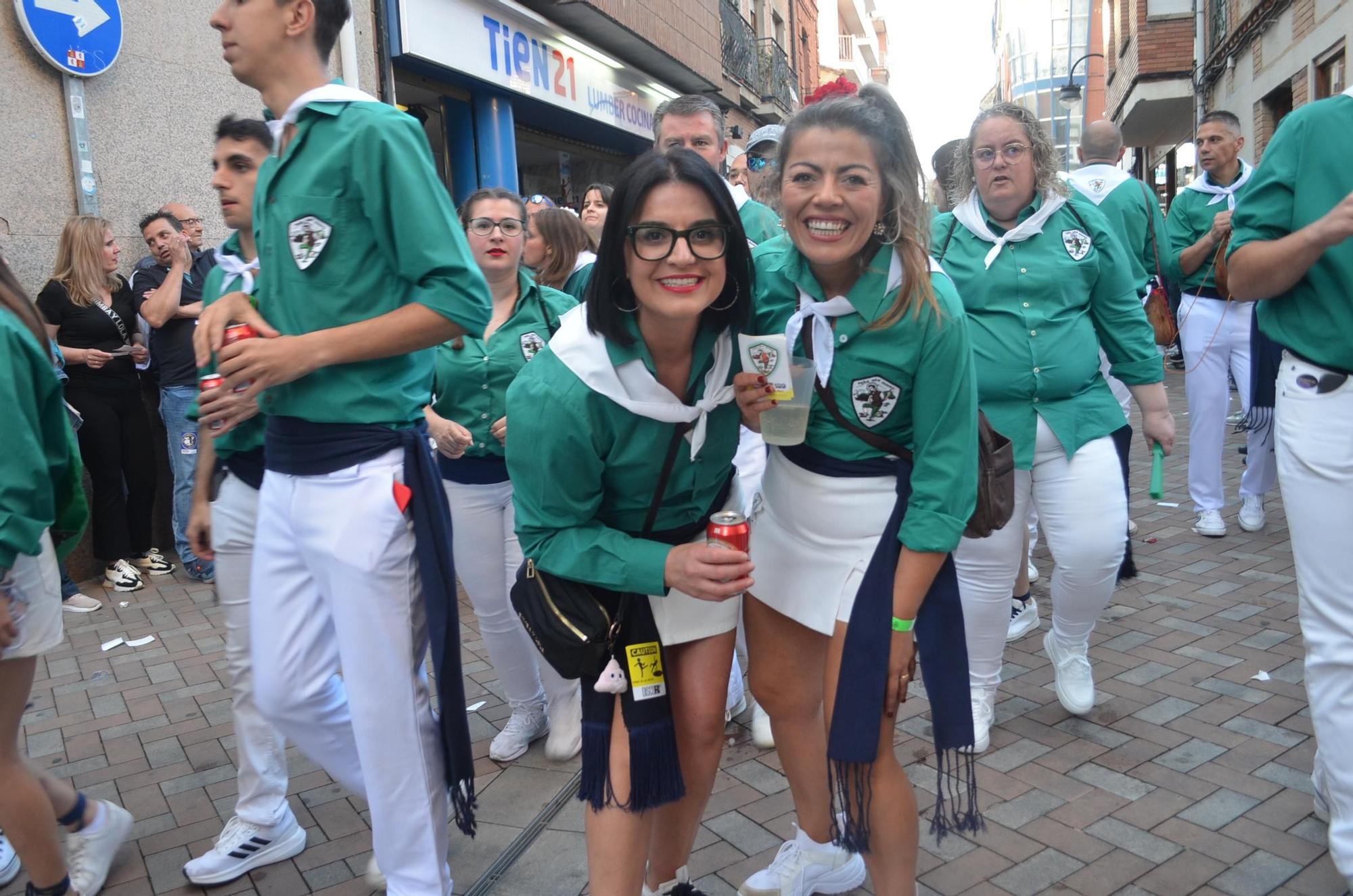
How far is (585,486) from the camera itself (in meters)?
2.26

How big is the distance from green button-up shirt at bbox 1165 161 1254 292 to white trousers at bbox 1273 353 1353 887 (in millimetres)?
4251

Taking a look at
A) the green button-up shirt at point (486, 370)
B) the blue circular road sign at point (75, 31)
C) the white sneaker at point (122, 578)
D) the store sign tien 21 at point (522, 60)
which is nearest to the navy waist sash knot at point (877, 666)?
the green button-up shirt at point (486, 370)

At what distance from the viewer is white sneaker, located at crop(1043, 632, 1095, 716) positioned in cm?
389

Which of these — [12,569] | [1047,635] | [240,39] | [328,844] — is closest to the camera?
[240,39]

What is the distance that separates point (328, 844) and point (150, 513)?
14.5 ft

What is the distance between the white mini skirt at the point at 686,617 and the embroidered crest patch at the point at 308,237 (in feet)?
3.63

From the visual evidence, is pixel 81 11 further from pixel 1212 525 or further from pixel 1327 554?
pixel 1212 525

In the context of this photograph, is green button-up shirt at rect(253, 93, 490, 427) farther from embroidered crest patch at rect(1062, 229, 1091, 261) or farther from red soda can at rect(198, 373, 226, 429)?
embroidered crest patch at rect(1062, 229, 1091, 261)

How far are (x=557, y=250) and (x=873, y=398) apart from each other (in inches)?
104

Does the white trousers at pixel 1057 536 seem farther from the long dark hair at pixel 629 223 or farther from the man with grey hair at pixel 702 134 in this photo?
the long dark hair at pixel 629 223

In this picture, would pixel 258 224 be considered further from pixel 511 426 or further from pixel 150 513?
pixel 150 513

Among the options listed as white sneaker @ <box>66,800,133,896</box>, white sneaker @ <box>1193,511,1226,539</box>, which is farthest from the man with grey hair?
white sneaker @ <box>1193,511,1226,539</box>

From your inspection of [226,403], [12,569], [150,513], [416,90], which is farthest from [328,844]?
[416,90]

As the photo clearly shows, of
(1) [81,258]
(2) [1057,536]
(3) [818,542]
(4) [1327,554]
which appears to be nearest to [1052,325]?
(2) [1057,536]
